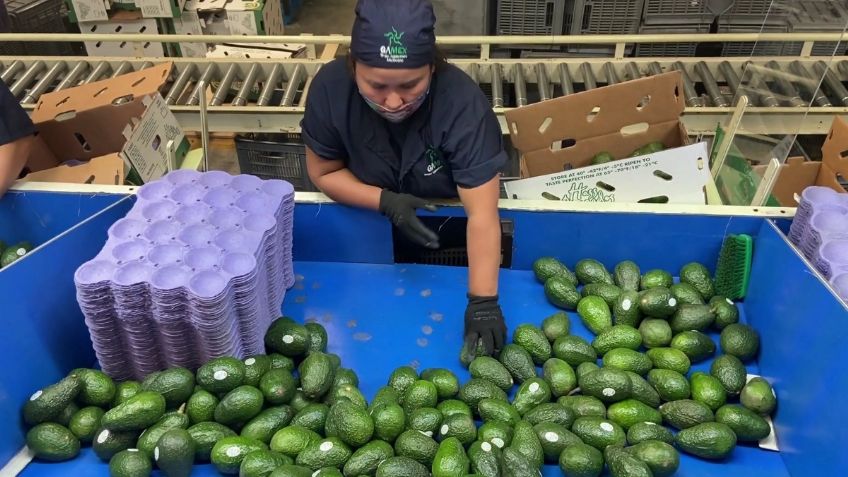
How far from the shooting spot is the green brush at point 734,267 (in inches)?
88.5

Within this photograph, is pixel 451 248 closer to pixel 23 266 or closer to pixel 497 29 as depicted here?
pixel 23 266

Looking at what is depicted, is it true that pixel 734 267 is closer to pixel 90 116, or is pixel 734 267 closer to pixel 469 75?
pixel 469 75

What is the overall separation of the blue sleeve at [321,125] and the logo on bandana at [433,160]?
1.17ft

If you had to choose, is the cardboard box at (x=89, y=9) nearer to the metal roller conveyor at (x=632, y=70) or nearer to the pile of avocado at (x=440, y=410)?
the metal roller conveyor at (x=632, y=70)

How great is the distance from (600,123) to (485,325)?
1.26 metres

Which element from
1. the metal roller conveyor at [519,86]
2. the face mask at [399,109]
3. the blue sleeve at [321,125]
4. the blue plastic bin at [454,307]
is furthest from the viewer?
the metal roller conveyor at [519,86]

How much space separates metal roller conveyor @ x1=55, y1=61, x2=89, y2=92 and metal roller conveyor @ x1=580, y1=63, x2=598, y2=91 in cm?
357

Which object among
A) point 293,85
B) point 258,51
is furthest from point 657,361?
point 258,51

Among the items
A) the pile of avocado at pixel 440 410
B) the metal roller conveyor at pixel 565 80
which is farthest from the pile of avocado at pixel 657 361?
the metal roller conveyor at pixel 565 80

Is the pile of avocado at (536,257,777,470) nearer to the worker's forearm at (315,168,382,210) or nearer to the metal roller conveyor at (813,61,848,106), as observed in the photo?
the worker's forearm at (315,168,382,210)

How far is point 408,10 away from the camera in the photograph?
1886mm

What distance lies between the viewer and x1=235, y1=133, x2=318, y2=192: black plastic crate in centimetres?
394

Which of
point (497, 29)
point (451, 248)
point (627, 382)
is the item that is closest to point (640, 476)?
point (627, 382)

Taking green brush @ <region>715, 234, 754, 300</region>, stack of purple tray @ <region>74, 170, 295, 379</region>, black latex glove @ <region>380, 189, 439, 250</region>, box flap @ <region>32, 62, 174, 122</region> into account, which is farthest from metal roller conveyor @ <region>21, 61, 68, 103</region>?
green brush @ <region>715, 234, 754, 300</region>
